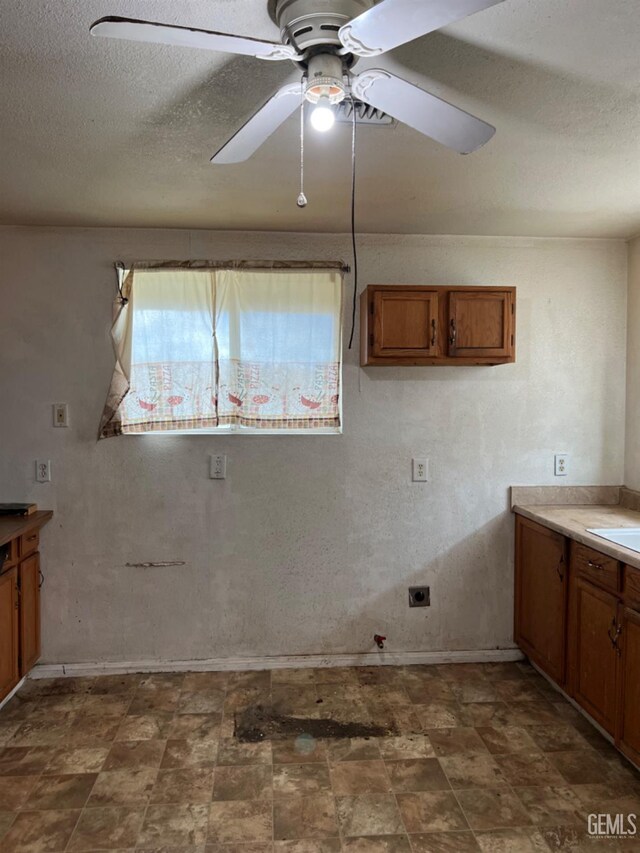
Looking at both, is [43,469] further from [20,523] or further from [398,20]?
[398,20]

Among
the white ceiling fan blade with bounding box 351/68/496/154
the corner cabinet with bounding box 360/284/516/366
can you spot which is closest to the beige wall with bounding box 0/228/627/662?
the corner cabinet with bounding box 360/284/516/366

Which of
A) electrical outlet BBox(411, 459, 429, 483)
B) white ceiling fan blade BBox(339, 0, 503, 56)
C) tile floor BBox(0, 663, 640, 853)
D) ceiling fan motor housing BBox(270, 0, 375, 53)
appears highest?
ceiling fan motor housing BBox(270, 0, 375, 53)

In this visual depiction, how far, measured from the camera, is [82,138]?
184 centimetres

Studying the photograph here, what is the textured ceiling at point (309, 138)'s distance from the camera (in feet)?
4.29

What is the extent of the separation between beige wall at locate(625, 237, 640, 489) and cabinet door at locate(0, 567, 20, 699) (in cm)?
317

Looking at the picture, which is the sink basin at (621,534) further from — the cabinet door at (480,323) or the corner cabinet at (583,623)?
the cabinet door at (480,323)

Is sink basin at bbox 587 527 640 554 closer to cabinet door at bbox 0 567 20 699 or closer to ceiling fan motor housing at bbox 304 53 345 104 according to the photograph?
ceiling fan motor housing at bbox 304 53 345 104

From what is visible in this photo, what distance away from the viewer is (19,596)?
101 inches

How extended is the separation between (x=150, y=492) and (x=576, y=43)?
254 cm

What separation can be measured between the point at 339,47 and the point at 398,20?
231mm

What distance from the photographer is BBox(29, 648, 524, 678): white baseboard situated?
9.32ft

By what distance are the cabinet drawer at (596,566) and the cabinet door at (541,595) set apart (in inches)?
3.8

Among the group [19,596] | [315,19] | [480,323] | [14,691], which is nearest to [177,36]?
[315,19]

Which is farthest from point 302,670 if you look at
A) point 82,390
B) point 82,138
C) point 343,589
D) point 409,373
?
point 82,138
